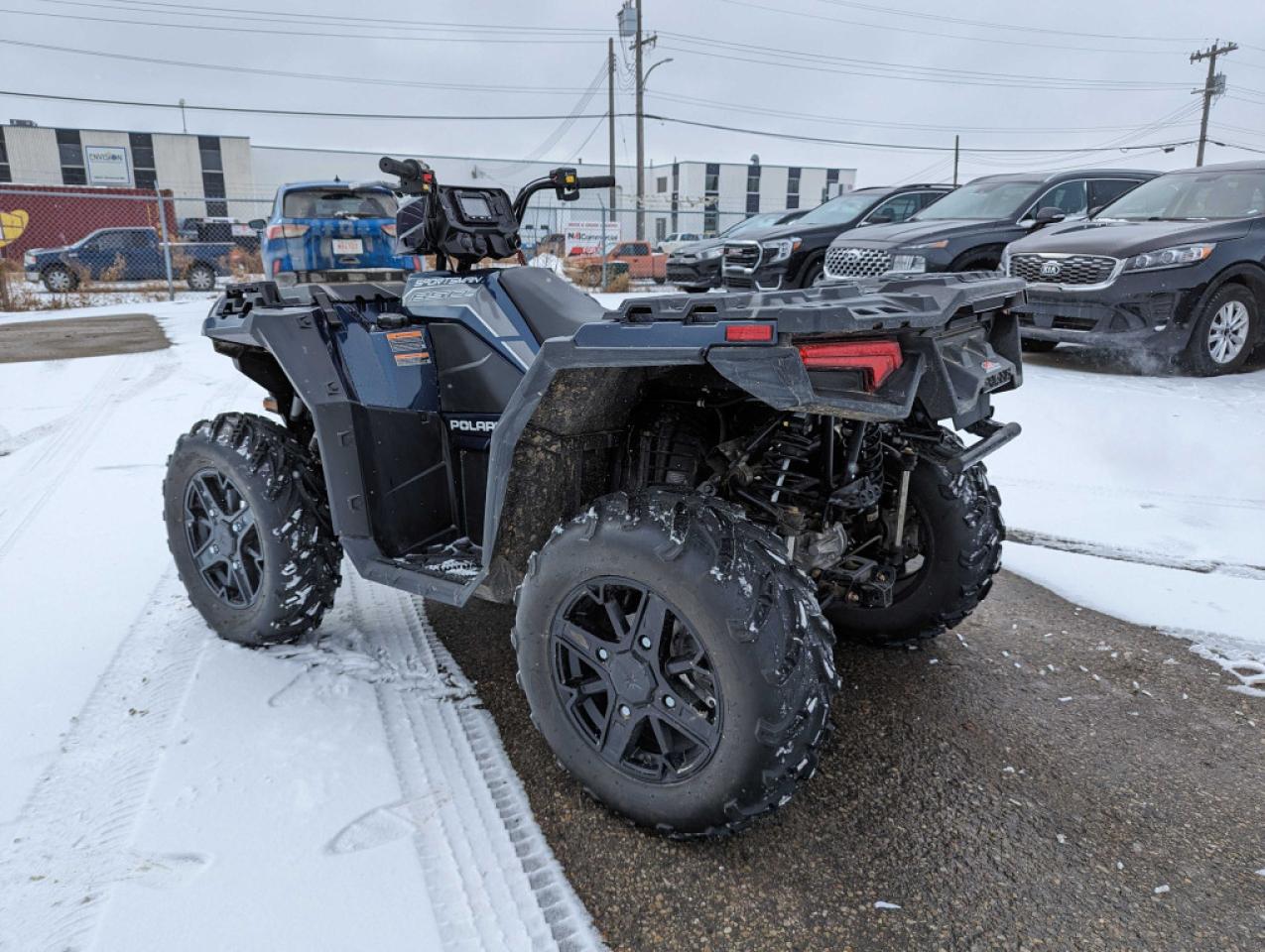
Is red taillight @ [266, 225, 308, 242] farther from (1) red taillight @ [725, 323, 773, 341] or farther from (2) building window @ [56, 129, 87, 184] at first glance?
(2) building window @ [56, 129, 87, 184]

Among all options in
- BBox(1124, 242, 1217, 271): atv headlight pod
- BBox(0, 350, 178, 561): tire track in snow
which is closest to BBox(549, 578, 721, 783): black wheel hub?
BBox(0, 350, 178, 561): tire track in snow

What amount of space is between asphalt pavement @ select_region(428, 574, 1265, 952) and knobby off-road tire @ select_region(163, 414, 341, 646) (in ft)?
2.02

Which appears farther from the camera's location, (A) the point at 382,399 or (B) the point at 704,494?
(A) the point at 382,399

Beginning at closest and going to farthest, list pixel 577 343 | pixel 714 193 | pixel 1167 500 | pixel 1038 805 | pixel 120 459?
pixel 577 343, pixel 1038 805, pixel 1167 500, pixel 120 459, pixel 714 193

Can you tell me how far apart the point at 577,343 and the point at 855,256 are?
314 inches

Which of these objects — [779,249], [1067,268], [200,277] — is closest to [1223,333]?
[1067,268]

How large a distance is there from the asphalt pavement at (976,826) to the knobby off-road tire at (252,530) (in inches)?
24.3

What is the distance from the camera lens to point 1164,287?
22.6ft

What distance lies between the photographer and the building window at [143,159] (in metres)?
44.2

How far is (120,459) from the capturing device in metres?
5.46

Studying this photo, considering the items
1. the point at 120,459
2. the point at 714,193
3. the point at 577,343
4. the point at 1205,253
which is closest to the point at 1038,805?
the point at 577,343

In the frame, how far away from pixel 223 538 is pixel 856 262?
7.78 meters

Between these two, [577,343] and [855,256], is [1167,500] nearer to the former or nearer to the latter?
[577,343]

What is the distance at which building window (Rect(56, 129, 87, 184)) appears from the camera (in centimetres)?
4278
